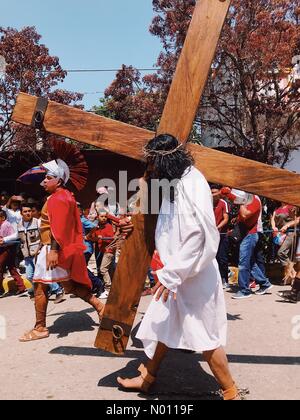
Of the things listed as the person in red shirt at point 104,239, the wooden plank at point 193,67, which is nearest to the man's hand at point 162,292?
the wooden plank at point 193,67

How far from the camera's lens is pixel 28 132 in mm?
10875

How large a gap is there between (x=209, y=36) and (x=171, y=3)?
6.81 meters

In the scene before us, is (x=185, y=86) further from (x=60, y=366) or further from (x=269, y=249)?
(x=269, y=249)

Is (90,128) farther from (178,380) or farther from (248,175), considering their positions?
(178,380)

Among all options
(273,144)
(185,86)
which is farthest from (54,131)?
(273,144)

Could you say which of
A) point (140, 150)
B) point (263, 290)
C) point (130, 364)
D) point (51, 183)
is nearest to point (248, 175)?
point (140, 150)

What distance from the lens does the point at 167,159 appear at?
2820 mm

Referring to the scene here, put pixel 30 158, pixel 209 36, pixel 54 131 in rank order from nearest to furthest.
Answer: pixel 209 36 < pixel 54 131 < pixel 30 158

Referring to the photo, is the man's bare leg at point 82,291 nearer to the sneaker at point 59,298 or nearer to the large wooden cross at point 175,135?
the large wooden cross at point 175,135

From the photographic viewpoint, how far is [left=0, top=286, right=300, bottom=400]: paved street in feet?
10.4

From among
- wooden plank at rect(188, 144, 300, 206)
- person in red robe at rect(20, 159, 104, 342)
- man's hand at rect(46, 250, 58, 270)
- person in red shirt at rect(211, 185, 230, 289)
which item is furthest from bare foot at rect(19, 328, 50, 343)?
person in red shirt at rect(211, 185, 230, 289)

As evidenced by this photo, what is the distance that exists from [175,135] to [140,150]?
0.27 m

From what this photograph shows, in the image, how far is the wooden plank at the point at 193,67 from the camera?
293cm

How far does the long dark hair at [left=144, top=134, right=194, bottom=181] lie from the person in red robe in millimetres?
1631
